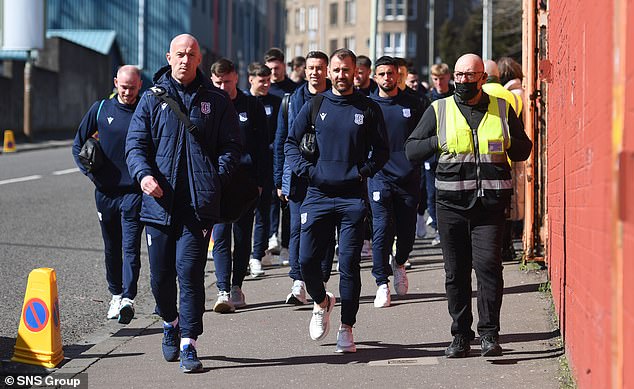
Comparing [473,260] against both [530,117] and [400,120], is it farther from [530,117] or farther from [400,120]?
[530,117]

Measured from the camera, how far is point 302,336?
8328 mm

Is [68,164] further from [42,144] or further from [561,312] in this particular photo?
[561,312]

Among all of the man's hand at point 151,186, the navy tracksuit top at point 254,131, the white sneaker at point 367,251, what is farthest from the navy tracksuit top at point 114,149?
the white sneaker at point 367,251

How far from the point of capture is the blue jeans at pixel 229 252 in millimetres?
9578

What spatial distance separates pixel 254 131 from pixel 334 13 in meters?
97.0

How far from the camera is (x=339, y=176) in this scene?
7.86m

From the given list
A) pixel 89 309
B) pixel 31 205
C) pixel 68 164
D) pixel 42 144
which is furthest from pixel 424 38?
pixel 89 309

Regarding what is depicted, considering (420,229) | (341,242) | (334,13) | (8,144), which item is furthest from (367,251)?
(334,13)

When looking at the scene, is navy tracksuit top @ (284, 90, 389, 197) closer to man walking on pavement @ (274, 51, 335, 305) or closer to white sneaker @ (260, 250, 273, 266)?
man walking on pavement @ (274, 51, 335, 305)

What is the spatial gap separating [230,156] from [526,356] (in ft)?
6.77

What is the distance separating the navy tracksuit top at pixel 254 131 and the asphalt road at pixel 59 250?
1399 mm

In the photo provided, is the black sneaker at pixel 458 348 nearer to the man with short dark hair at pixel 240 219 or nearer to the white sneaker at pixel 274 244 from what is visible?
the man with short dark hair at pixel 240 219

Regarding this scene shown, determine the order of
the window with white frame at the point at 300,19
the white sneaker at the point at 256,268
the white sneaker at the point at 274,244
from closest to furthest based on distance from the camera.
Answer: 1. the white sneaker at the point at 256,268
2. the white sneaker at the point at 274,244
3. the window with white frame at the point at 300,19

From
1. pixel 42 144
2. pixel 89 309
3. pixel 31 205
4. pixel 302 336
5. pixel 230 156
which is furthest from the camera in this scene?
pixel 42 144
